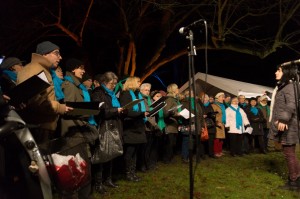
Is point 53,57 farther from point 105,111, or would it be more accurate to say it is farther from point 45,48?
point 105,111

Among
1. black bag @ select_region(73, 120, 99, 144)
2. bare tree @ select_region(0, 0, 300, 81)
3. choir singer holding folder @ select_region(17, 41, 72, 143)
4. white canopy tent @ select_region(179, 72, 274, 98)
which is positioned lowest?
black bag @ select_region(73, 120, 99, 144)

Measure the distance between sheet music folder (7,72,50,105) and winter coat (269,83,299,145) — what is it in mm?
4714

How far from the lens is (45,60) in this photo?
422 cm

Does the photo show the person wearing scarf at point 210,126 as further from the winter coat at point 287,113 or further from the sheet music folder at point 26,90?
the sheet music folder at point 26,90

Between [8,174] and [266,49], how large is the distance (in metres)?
14.4

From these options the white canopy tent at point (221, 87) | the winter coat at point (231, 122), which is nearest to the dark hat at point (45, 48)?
the winter coat at point (231, 122)

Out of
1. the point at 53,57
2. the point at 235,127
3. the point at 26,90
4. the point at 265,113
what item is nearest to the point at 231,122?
the point at 235,127

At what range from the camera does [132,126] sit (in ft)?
24.0

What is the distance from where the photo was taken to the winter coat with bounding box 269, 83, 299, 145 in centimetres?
666

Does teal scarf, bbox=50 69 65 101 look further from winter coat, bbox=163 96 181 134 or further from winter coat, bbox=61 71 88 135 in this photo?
winter coat, bbox=163 96 181 134

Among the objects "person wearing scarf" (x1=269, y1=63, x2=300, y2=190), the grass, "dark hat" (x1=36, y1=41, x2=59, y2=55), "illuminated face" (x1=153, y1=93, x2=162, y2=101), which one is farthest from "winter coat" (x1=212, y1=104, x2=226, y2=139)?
"dark hat" (x1=36, y1=41, x2=59, y2=55)

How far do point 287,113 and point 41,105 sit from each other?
458 cm

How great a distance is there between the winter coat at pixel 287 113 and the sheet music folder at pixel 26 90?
4.71 metres

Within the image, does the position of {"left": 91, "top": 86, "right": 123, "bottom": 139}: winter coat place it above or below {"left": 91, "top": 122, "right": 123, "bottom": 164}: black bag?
above
